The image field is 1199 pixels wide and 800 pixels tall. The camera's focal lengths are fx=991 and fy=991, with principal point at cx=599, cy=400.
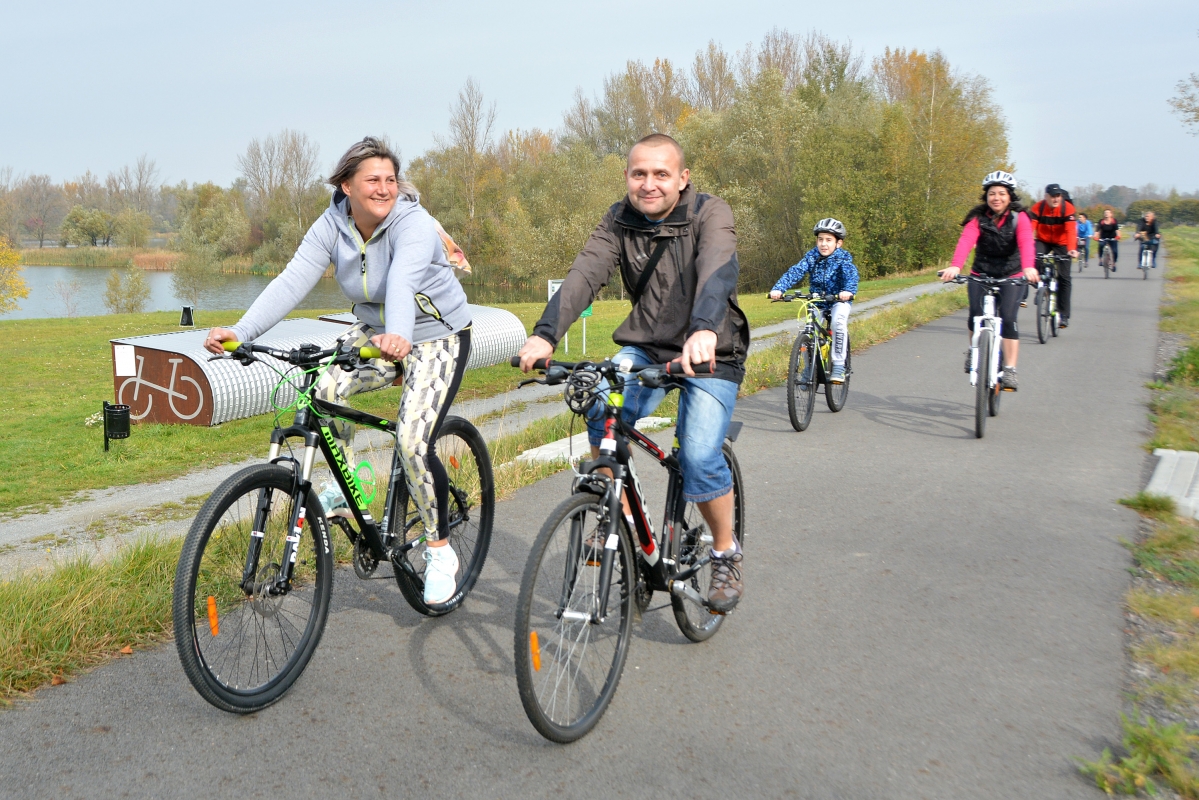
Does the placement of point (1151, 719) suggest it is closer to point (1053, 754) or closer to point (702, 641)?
point (1053, 754)

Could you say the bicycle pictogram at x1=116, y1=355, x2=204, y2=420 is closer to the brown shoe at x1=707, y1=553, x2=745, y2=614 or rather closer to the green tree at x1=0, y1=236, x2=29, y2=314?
the brown shoe at x1=707, y1=553, x2=745, y2=614

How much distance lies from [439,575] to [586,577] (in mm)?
1024

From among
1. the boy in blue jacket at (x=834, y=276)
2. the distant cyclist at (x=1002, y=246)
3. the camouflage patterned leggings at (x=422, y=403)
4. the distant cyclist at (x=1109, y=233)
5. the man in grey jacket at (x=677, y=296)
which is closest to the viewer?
the man in grey jacket at (x=677, y=296)

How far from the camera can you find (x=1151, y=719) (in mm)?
3242

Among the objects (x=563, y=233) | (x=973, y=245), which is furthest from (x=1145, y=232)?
(x=563, y=233)

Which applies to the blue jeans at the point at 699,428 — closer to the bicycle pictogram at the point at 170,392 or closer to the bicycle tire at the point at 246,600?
the bicycle tire at the point at 246,600

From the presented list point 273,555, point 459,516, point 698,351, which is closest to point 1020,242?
point 459,516

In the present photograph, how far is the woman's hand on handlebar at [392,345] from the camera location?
3.56 meters

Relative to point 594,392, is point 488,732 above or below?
below

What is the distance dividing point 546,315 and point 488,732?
147cm

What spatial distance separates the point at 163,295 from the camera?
51.1 metres

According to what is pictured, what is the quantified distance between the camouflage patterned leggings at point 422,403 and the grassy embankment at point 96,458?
4.06 ft

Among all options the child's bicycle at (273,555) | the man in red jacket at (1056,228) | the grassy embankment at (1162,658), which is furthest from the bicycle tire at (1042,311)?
the child's bicycle at (273,555)

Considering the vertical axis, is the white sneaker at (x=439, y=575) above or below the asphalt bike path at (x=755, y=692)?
above
